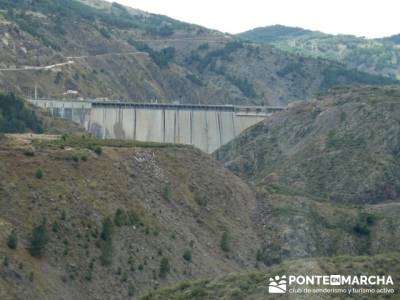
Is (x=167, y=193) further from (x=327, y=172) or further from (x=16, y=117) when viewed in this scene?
(x=16, y=117)

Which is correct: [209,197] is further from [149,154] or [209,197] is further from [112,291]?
[112,291]

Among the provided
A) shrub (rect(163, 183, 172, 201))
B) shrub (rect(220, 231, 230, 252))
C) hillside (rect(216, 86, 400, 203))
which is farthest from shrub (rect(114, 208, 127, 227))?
hillside (rect(216, 86, 400, 203))

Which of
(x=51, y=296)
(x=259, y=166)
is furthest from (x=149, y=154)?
(x=259, y=166)

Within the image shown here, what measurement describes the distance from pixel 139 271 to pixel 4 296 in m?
16.9

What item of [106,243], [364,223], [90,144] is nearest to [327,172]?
[364,223]

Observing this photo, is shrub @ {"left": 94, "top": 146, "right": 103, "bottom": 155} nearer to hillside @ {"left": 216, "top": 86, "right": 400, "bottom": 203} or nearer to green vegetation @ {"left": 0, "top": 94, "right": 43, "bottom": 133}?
hillside @ {"left": 216, "top": 86, "right": 400, "bottom": 203}

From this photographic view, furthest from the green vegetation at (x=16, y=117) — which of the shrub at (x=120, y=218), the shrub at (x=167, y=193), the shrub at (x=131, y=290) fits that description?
the shrub at (x=131, y=290)

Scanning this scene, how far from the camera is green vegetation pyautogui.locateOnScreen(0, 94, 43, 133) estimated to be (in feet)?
491

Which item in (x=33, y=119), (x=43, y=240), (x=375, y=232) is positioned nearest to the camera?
(x=43, y=240)

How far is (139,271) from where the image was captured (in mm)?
96000
